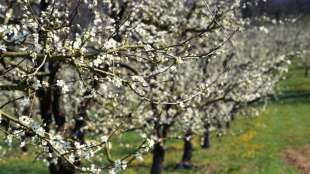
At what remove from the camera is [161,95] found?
16.8 metres

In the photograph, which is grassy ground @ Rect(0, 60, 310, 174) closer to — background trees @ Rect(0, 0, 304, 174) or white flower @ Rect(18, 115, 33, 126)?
background trees @ Rect(0, 0, 304, 174)

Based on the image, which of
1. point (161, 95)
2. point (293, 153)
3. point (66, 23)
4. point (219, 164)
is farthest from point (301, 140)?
point (66, 23)

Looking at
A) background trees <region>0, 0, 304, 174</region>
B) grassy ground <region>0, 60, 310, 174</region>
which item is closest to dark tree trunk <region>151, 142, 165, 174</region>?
background trees <region>0, 0, 304, 174</region>

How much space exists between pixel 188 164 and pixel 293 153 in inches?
338

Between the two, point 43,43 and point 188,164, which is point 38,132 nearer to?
point 43,43

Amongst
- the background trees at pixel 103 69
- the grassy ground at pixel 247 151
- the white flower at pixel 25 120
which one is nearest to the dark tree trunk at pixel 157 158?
the background trees at pixel 103 69

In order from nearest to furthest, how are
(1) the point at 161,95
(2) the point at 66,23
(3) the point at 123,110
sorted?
1. (2) the point at 66,23
2. (3) the point at 123,110
3. (1) the point at 161,95

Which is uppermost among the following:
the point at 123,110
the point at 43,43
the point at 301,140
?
the point at 43,43

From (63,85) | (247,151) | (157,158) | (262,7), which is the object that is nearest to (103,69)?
(63,85)

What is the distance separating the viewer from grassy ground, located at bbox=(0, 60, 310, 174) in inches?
1102

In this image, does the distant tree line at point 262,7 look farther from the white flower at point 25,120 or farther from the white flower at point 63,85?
the white flower at point 25,120

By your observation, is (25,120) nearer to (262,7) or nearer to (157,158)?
(262,7)

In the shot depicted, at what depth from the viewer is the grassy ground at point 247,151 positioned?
28.0 metres

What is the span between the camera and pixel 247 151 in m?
33.6
